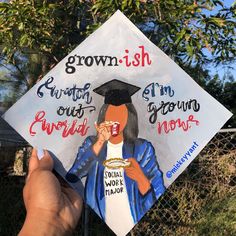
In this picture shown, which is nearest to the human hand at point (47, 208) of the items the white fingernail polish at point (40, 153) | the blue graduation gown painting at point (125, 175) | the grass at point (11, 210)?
the white fingernail polish at point (40, 153)

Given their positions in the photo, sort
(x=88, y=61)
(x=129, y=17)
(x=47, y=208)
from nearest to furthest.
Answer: (x=47, y=208) < (x=88, y=61) < (x=129, y=17)

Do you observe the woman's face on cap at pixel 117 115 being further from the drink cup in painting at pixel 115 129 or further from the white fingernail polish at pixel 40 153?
the white fingernail polish at pixel 40 153

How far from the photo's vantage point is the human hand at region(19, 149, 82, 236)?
1633mm

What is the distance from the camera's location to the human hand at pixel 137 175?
9.21 ft

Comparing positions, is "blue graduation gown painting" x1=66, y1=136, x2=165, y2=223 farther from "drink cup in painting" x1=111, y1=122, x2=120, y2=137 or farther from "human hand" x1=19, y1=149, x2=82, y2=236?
"human hand" x1=19, y1=149, x2=82, y2=236

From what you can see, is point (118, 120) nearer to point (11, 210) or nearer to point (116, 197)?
point (116, 197)

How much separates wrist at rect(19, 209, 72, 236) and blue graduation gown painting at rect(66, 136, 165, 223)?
957 millimetres

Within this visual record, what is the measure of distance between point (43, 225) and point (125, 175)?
120cm

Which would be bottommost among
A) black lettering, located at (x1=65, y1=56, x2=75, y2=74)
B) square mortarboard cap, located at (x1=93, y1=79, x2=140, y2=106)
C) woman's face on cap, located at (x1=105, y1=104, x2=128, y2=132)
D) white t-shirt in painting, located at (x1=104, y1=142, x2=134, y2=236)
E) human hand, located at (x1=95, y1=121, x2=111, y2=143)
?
white t-shirt in painting, located at (x1=104, y1=142, x2=134, y2=236)

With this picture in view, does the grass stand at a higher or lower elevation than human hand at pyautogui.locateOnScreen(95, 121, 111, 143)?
lower

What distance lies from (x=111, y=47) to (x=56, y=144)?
697 mm

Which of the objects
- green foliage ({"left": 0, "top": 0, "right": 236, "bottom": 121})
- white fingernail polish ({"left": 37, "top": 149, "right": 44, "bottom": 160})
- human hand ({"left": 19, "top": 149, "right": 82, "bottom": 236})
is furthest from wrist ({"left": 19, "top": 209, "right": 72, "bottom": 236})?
green foliage ({"left": 0, "top": 0, "right": 236, "bottom": 121})

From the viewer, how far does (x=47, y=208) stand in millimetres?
1740

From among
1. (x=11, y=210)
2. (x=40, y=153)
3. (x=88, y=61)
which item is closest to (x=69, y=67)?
(x=88, y=61)
